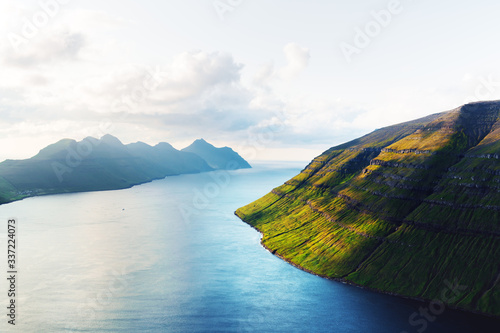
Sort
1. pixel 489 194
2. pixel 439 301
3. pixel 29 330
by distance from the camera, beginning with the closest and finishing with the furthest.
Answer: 1. pixel 29 330
2. pixel 439 301
3. pixel 489 194

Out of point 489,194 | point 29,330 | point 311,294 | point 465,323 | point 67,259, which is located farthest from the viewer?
point 67,259

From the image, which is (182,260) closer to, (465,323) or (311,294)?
(311,294)

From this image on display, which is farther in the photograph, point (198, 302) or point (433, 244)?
point (433, 244)

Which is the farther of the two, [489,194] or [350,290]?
[489,194]

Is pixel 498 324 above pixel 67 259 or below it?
below

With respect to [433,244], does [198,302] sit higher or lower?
lower

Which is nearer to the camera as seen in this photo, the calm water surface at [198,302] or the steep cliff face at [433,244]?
the calm water surface at [198,302]

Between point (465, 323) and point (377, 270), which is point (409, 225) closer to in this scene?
point (377, 270)

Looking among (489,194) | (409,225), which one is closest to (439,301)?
(409,225)

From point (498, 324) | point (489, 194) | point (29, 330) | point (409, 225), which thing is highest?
point (489, 194)

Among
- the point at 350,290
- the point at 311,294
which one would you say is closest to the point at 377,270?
the point at 350,290

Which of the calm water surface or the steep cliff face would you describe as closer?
the calm water surface
